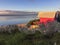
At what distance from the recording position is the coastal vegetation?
251 cm

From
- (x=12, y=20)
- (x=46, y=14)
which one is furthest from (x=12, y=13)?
(x=46, y=14)

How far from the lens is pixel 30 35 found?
266cm

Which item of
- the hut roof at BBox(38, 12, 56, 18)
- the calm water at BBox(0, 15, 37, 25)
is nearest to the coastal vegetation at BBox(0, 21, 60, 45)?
the calm water at BBox(0, 15, 37, 25)

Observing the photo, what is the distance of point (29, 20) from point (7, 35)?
3.07 ft

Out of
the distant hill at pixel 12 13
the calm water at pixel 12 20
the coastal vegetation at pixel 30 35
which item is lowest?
the coastal vegetation at pixel 30 35

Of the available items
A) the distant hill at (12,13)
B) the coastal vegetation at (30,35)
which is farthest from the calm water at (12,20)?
the coastal vegetation at (30,35)

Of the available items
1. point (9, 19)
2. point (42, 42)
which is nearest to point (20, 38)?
point (42, 42)

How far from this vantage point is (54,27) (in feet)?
9.63

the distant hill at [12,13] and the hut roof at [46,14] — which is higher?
the distant hill at [12,13]

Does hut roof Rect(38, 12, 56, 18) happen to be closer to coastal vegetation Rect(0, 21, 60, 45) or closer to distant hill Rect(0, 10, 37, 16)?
distant hill Rect(0, 10, 37, 16)

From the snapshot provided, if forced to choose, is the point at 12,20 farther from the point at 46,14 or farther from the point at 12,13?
the point at 46,14

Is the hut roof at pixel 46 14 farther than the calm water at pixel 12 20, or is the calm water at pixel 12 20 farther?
the hut roof at pixel 46 14

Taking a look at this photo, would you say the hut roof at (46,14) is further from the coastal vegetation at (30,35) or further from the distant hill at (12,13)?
the coastal vegetation at (30,35)

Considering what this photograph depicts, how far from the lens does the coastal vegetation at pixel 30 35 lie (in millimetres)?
2512
